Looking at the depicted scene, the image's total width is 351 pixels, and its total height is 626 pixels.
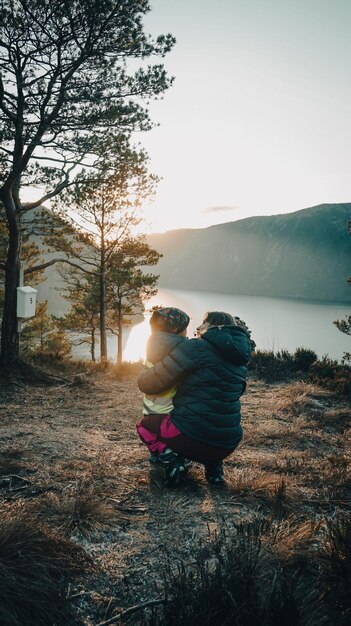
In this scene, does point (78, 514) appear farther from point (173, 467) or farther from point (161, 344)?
point (161, 344)

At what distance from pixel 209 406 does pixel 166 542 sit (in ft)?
3.31

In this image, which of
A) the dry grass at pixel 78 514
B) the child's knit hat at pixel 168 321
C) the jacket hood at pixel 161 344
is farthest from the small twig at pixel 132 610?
the child's knit hat at pixel 168 321

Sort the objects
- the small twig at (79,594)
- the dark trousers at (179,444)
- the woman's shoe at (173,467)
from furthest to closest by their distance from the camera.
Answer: the woman's shoe at (173,467) → the dark trousers at (179,444) → the small twig at (79,594)

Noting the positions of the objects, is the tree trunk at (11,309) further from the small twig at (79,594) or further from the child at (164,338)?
the small twig at (79,594)

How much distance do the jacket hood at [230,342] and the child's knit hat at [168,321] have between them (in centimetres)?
36

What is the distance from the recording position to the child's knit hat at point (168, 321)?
3.46 metres

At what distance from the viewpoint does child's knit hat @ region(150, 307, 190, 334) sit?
346 centimetres

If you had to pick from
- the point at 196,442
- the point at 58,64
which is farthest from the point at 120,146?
the point at 196,442

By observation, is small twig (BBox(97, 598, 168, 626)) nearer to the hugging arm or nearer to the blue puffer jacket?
the blue puffer jacket

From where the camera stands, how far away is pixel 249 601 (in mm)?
1630

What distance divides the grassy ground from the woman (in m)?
0.43

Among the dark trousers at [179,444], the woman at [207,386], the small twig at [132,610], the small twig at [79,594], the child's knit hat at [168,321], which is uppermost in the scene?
the child's knit hat at [168,321]

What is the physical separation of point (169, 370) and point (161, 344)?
31cm

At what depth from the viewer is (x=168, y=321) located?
3459 millimetres
